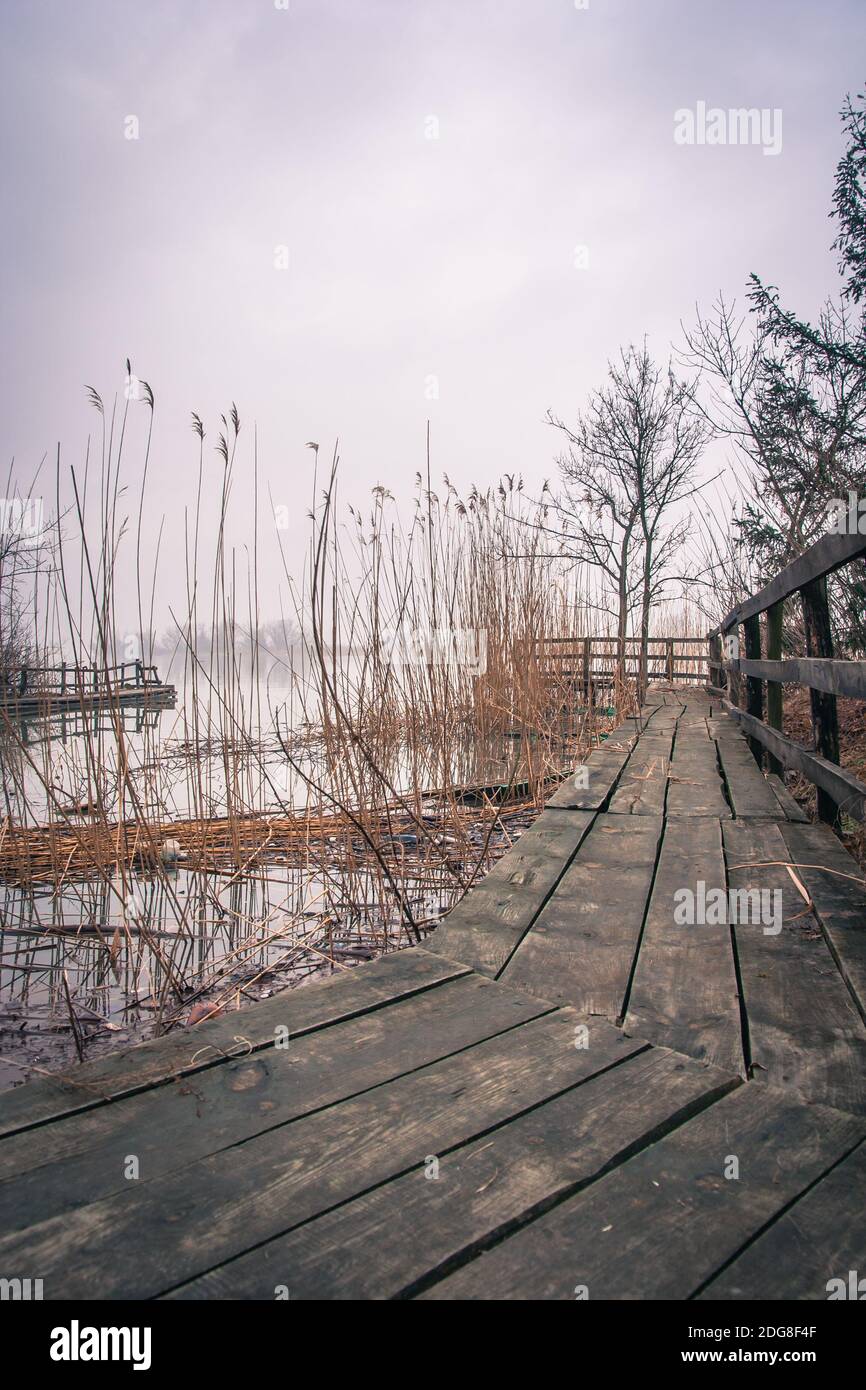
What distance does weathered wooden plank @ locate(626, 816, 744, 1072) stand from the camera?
868 mm

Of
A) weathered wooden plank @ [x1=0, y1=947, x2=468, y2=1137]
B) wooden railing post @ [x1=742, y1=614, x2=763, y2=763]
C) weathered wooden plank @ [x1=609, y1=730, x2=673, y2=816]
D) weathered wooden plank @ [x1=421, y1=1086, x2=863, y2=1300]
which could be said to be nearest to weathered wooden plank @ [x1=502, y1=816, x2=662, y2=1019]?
weathered wooden plank @ [x1=0, y1=947, x2=468, y2=1137]

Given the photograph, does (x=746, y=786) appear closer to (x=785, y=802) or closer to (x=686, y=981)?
(x=785, y=802)

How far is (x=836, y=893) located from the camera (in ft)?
4.50

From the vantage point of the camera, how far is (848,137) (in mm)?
4473

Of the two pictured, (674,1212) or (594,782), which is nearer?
(674,1212)

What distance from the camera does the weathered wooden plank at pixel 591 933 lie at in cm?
101

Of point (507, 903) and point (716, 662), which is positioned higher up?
point (716, 662)

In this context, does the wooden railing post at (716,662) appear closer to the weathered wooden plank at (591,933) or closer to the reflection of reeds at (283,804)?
the reflection of reeds at (283,804)

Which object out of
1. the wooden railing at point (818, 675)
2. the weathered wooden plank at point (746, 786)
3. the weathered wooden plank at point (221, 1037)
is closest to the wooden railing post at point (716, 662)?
the weathered wooden plank at point (746, 786)

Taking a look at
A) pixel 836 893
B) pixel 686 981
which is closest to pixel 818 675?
pixel 836 893

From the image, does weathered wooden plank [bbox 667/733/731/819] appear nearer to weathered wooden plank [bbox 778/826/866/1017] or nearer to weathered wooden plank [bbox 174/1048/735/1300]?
weathered wooden plank [bbox 778/826/866/1017]

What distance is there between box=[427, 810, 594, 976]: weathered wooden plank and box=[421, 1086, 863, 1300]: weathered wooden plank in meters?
0.42

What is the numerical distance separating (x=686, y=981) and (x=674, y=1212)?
1.53 feet

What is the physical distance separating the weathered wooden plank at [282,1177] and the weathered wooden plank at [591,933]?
0.50ft
